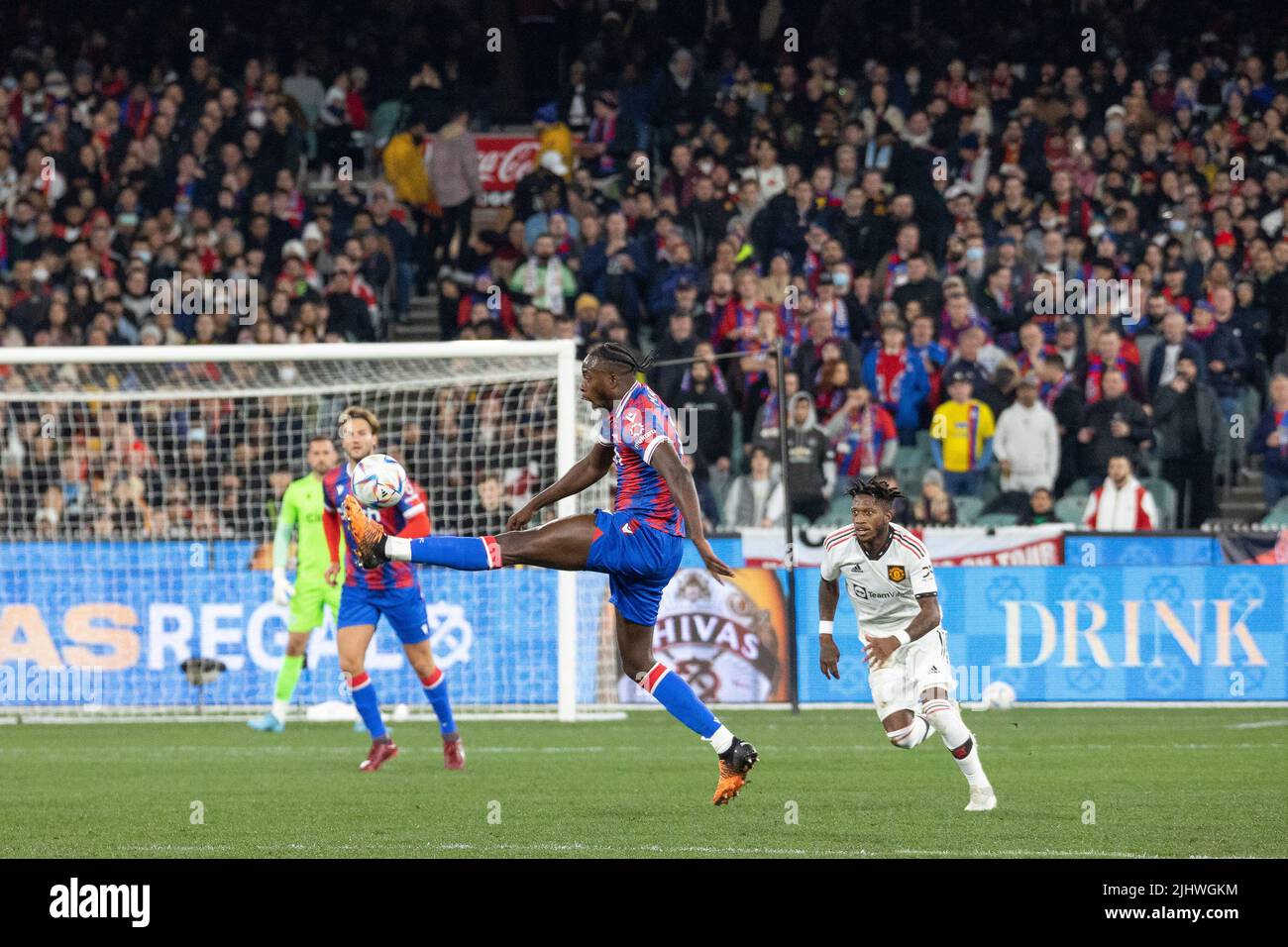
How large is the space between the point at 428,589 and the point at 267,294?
6124 mm

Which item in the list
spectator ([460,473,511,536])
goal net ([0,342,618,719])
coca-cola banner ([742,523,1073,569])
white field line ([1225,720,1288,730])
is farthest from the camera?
coca-cola banner ([742,523,1073,569])

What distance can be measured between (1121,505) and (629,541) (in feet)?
30.7

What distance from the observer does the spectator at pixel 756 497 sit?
18.0 metres

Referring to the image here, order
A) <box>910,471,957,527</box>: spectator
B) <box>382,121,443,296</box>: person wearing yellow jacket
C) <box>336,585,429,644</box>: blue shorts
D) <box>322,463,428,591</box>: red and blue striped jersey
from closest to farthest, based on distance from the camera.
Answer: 1. <box>322,463,428,591</box>: red and blue striped jersey
2. <box>336,585,429,644</box>: blue shorts
3. <box>910,471,957,527</box>: spectator
4. <box>382,121,443,296</box>: person wearing yellow jacket

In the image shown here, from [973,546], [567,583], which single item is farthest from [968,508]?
[567,583]

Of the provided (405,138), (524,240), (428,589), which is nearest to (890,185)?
(524,240)

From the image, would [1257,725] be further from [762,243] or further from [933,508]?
[762,243]

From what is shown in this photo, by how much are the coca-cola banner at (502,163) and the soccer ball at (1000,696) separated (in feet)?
34.3

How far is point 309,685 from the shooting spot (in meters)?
16.9

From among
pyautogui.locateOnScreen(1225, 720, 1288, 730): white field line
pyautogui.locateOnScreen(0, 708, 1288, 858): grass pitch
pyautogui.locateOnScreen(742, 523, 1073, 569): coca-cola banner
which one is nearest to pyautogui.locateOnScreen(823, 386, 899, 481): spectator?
pyautogui.locateOnScreen(742, 523, 1073, 569): coca-cola banner

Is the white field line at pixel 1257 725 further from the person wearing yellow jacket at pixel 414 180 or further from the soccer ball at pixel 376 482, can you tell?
the person wearing yellow jacket at pixel 414 180

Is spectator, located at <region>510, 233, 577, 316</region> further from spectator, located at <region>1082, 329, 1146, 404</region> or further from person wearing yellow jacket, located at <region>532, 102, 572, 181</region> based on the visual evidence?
Result: spectator, located at <region>1082, 329, 1146, 404</region>

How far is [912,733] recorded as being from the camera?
9.89 m

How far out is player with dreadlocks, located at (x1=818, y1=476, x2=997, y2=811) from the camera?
9.70m
